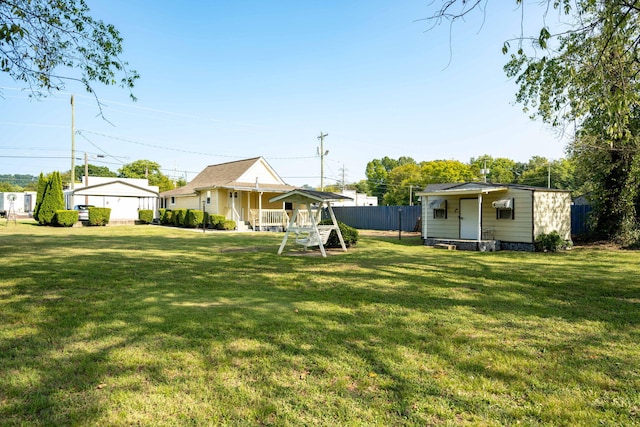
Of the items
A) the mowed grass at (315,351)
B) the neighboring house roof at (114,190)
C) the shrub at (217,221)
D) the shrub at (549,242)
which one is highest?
the neighboring house roof at (114,190)

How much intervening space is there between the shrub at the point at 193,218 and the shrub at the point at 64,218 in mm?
6501

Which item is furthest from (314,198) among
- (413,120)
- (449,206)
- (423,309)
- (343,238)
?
(413,120)

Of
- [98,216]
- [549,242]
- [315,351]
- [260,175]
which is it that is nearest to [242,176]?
[260,175]

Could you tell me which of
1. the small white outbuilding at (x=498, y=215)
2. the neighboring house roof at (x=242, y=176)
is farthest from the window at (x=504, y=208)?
the neighboring house roof at (x=242, y=176)

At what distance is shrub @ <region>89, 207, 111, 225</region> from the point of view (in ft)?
79.3

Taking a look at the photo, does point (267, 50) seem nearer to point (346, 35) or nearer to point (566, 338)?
point (346, 35)

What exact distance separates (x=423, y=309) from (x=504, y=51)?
12.6 ft

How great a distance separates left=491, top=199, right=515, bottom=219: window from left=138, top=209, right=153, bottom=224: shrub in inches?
954

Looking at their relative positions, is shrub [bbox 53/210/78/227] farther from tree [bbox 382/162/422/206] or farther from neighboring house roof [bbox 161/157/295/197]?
tree [bbox 382/162/422/206]

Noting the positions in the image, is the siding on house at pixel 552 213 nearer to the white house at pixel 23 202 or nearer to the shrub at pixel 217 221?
the shrub at pixel 217 221

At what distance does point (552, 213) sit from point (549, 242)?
1684 millimetres

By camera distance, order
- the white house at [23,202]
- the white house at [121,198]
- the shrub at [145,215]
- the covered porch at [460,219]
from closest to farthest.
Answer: the covered porch at [460,219]
the shrub at [145,215]
the white house at [121,198]
the white house at [23,202]

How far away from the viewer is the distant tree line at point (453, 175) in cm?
5928

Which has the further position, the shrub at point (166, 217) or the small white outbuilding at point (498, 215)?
the shrub at point (166, 217)
